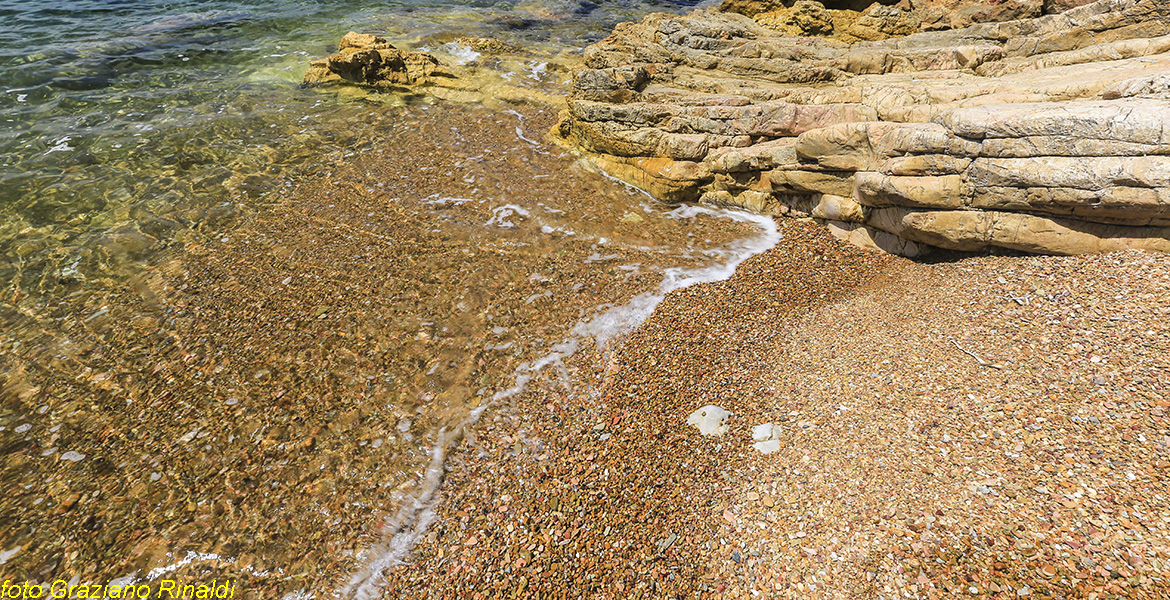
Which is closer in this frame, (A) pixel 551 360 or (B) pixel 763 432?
(B) pixel 763 432

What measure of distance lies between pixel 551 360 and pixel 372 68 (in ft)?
51.1

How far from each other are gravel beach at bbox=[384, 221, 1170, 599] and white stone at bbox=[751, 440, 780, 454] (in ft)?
0.30

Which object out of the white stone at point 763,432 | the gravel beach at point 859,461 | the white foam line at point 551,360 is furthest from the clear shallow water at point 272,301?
the white stone at point 763,432

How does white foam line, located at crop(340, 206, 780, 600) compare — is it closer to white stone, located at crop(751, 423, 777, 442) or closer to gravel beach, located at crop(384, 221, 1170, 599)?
gravel beach, located at crop(384, 221, 1170, 599)

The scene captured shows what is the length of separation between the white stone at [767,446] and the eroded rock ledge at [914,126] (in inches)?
194

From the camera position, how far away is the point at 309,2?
94.8ft

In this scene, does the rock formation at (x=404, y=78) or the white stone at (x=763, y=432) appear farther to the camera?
the rock formation at (x=404, y=78)

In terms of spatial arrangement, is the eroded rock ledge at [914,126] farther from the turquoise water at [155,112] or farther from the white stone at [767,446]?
the turquoise water at [155,112]

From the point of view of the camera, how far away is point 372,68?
17.9 meters

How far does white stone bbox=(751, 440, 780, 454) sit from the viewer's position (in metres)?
5.64

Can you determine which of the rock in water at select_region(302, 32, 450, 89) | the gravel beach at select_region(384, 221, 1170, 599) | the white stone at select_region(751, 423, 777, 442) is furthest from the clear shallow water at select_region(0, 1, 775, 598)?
the white stone at select_region(751, 423, 777, 442)

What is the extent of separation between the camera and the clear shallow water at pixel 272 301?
568cm

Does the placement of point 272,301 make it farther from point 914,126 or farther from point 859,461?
point 914,126

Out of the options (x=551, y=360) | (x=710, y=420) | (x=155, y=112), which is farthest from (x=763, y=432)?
(x=155, y=112)
